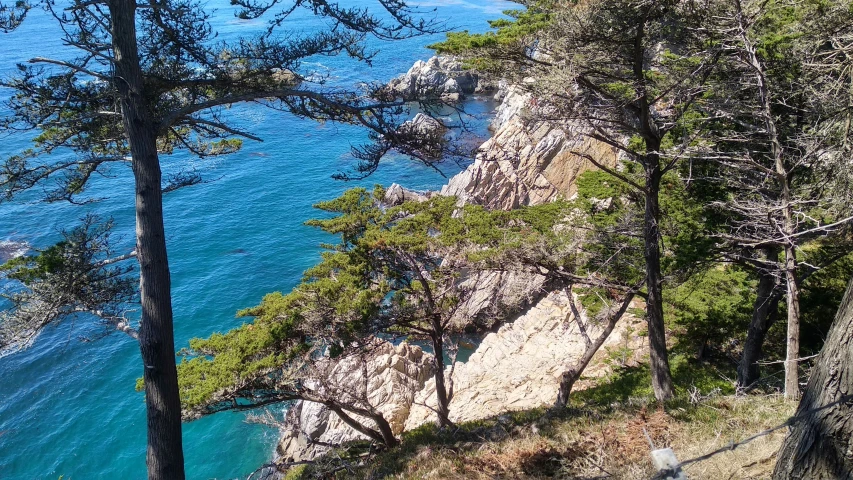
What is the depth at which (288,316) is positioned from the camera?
9508 mm

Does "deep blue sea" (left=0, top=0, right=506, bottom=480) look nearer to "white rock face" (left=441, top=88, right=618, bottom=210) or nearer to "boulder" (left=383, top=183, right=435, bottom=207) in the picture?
"boulder" (left=383, top=183, right=435, bottom=207)

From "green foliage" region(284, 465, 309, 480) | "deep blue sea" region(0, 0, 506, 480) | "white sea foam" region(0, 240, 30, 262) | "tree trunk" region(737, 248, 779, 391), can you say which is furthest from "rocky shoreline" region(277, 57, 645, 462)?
"white sea foam" region(0, 240, 30, 262)

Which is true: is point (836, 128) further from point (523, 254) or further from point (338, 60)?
point (338, 60)

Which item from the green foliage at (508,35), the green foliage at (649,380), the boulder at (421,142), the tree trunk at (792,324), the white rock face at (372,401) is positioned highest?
the green foliage at (508,35)

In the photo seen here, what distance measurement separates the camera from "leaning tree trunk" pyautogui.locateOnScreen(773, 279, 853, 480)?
344 centimetres

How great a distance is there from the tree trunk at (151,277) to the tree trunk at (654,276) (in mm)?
7102

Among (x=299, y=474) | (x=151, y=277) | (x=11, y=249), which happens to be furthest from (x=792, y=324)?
(x=11, y=249)

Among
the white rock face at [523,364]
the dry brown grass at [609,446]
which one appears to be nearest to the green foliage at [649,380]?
the white rock face at [523,364]

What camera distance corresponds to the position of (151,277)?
6.29 metres

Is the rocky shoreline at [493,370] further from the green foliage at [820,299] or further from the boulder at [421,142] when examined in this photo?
the green foliage at [820,299]

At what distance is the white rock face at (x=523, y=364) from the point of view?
15.6 meters

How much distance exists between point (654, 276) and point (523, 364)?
9.04 metres

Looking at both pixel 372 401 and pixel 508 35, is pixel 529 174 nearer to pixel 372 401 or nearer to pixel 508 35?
pixel 372 401

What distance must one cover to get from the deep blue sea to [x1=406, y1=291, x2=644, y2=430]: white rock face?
7011 millimetres
